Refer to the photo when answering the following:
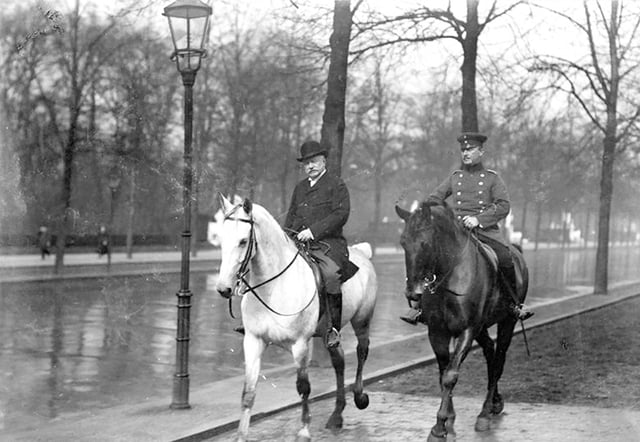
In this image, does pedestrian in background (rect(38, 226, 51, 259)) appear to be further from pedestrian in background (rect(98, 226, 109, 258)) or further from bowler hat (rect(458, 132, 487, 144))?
bowler hat (rect(458, 132, 487, 144))

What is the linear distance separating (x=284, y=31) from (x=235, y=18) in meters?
8.06

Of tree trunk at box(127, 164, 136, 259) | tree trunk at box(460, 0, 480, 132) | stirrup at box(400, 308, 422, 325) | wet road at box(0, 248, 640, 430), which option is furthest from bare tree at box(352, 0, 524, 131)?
tree trunk at box(127, 164, 136, 259)

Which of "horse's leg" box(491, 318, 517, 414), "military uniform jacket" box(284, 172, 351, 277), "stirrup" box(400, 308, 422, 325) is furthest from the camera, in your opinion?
"horse's leg" box(491, 318, 517, 414)

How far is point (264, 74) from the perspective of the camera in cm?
2683

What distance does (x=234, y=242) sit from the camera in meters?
6.17

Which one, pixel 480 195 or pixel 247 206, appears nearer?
pixel 247 206

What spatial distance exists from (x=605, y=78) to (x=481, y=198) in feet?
49.1

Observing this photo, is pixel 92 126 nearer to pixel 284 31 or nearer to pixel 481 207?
pixel 284 31

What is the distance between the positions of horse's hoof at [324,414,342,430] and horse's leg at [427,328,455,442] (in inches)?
42.1

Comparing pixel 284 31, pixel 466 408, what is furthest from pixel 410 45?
pixel 466 408

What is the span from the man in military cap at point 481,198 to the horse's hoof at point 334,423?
50.2 inches

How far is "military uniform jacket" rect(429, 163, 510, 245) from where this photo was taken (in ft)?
26.6

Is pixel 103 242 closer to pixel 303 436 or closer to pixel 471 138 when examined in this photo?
pixel 471 138

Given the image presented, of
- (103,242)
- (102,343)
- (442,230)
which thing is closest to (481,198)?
(442,230)
